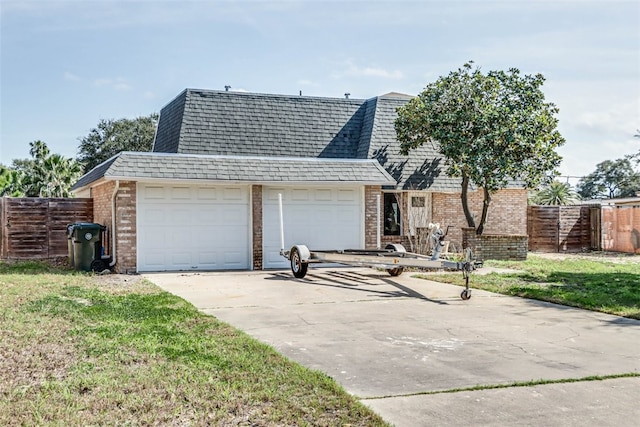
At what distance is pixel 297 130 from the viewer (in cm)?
2197

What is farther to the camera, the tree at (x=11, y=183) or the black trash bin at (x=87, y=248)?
the tree at (x=11, y=183)

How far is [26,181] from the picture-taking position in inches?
1497

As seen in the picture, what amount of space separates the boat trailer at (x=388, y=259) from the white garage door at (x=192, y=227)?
2.14m

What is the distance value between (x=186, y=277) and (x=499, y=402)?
1051 cm

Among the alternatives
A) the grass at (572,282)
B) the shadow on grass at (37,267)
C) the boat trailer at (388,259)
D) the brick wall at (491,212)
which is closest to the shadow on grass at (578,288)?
the grass at (572,282)

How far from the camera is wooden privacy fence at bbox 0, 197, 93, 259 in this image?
19.1 meters

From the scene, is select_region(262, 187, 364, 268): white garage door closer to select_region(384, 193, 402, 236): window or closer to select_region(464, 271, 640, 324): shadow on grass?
select_region(384, 193, 402, 236): window

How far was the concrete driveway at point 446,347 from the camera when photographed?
16.7 feet

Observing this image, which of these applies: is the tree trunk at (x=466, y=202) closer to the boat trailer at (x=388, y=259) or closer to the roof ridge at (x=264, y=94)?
the roof ridge at (x=264, y=94)

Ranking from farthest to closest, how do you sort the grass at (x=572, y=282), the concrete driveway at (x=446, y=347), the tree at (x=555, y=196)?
1. the tree at (x=555, y=196)
2. the grass at (x=572, y=282)
3. the concrete driveway at (x=446, y=347)

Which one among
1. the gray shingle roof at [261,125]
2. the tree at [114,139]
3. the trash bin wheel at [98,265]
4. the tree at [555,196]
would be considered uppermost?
the tree at [114,139]

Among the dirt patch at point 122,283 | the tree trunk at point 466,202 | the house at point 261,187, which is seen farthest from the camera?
the tree trunk at point 466,202

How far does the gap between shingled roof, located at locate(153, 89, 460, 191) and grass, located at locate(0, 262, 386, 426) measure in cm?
1200

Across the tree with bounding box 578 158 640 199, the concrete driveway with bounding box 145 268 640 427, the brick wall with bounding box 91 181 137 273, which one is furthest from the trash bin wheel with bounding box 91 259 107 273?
the tree with bounding box 578 158 640 199
